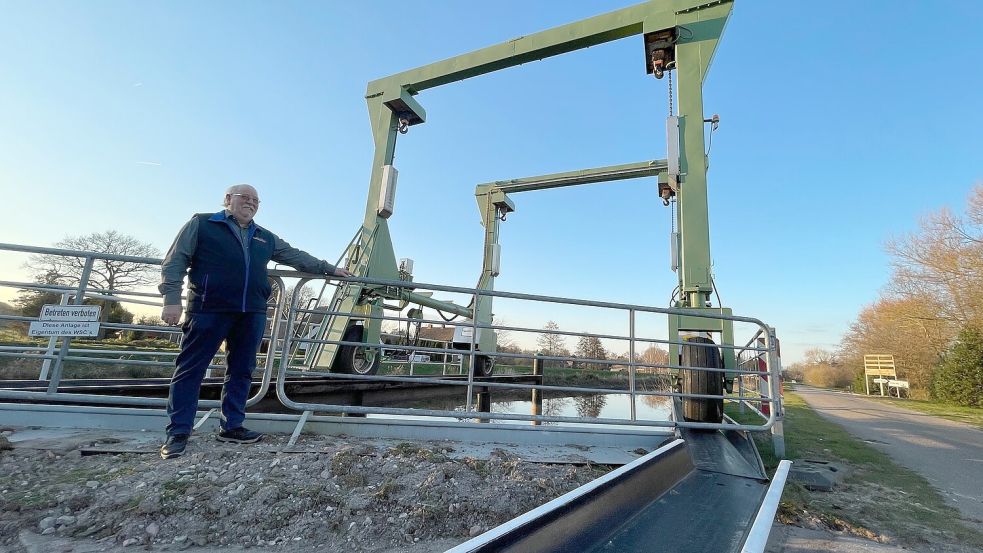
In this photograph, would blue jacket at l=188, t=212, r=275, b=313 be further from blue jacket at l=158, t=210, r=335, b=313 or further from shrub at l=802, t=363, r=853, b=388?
shrub at l=802, t=363, r=853, b=388

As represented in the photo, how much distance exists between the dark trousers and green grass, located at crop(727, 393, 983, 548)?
318 centimetres

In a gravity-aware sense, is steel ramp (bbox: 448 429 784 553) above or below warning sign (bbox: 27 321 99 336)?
below

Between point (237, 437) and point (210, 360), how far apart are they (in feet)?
1.64

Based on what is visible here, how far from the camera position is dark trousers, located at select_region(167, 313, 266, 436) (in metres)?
2.33

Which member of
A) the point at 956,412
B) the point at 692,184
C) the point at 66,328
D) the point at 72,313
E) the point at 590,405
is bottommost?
the point at 590,405

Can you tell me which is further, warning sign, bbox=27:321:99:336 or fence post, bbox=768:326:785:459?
fence post, bbox=768:326:785:459

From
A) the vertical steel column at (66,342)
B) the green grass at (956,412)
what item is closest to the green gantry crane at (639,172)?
the vertical steel column at (66,342)

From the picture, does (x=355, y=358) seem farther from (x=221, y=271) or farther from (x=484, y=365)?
(x=221, y=271)

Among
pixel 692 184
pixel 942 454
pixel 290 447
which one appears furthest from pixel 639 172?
pixel 290 447

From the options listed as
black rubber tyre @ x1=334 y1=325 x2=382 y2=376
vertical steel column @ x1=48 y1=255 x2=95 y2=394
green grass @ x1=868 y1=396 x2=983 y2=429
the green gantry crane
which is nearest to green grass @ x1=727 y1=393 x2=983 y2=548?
the green gantry crane

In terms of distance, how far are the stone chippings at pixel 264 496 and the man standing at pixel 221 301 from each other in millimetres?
253

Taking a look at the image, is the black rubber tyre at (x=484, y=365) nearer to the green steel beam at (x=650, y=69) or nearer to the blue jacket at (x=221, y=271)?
the green steel beam at (x=650, y=69)

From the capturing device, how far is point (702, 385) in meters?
3.38

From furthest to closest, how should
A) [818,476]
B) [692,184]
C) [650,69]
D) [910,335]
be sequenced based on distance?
1. [910,335]
2. [650,69]
3. [692,184]
4. [818,476]
